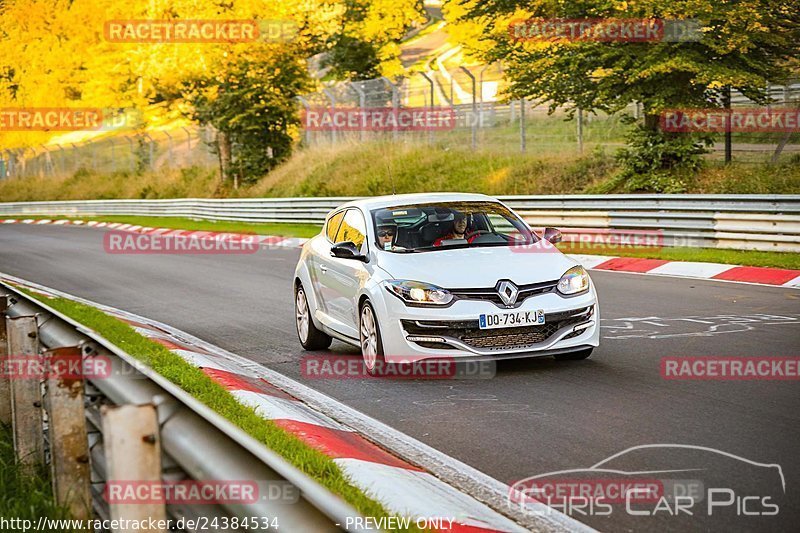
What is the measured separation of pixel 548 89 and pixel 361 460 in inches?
714

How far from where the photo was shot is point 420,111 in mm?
36750

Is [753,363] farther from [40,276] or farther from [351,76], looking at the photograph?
[351,76]

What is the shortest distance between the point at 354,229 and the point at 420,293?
6.27 ft

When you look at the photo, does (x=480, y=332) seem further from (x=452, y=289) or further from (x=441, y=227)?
(x=441, y=227)

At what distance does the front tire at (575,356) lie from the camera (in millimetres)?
9844

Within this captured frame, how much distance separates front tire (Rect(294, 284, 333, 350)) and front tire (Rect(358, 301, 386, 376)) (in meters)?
1.50

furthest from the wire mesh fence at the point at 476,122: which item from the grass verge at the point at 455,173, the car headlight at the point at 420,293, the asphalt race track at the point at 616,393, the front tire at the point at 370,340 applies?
the car headlight at the point at 420,293

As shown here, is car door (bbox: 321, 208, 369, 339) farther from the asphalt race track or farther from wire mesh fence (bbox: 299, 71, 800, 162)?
wire mesh fence (bbox: 299, 71, 800, 162)

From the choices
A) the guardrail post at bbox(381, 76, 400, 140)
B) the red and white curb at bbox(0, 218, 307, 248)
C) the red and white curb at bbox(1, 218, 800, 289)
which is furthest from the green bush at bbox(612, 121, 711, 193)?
the guardrail post at bbox(381, 76, 400, 140)

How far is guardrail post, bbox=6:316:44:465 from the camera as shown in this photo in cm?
561

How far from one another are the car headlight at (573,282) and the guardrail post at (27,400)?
4.91 meters

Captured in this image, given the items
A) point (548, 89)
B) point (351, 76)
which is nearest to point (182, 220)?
point (351, 76)

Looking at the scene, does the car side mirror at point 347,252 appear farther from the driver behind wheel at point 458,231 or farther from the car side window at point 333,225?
the car side window at point 333,225

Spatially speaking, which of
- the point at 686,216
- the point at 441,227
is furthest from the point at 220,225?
the point at 441,227
